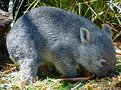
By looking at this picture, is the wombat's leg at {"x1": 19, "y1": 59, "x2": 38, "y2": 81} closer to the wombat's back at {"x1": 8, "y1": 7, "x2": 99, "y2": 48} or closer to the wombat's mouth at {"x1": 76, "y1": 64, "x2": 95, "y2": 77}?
the wombat's back at {"x1": 8, "y1": 7, "x2": 99, "y2": 48}

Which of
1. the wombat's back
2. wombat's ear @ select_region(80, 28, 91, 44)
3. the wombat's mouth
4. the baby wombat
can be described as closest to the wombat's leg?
the baby wombat

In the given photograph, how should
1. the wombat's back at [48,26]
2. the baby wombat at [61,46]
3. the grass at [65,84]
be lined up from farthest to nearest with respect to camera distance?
the wombat's back at [48,26]
the baby wombat at [61,46]
the grass at [65,84]

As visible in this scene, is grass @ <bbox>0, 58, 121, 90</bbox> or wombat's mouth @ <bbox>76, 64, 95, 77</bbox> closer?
grass @ <bbox>0, 58, 121, 90</bbox>

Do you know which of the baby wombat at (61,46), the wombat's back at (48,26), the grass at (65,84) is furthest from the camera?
the wombat's back at (48,26)

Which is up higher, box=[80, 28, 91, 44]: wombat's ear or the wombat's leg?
box=[80, 28, 91, 44]: wombat's ear

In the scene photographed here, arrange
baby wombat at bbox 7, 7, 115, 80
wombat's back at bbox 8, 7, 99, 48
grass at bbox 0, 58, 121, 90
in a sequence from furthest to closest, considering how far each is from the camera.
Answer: wombat's back at bbox 8, 7, 99, 48
baby wombat at bbox 7, 7, 115, 80
grass at bbox 0, 58, 121, 90

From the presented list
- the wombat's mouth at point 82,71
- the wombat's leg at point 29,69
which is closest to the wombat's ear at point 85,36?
the wombat's mouth at point 82,71

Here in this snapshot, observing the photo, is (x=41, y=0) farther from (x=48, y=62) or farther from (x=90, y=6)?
(x=48, y=62)

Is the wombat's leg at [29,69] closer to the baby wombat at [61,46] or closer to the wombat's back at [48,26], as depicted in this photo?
the baby wombat at [61,46]
